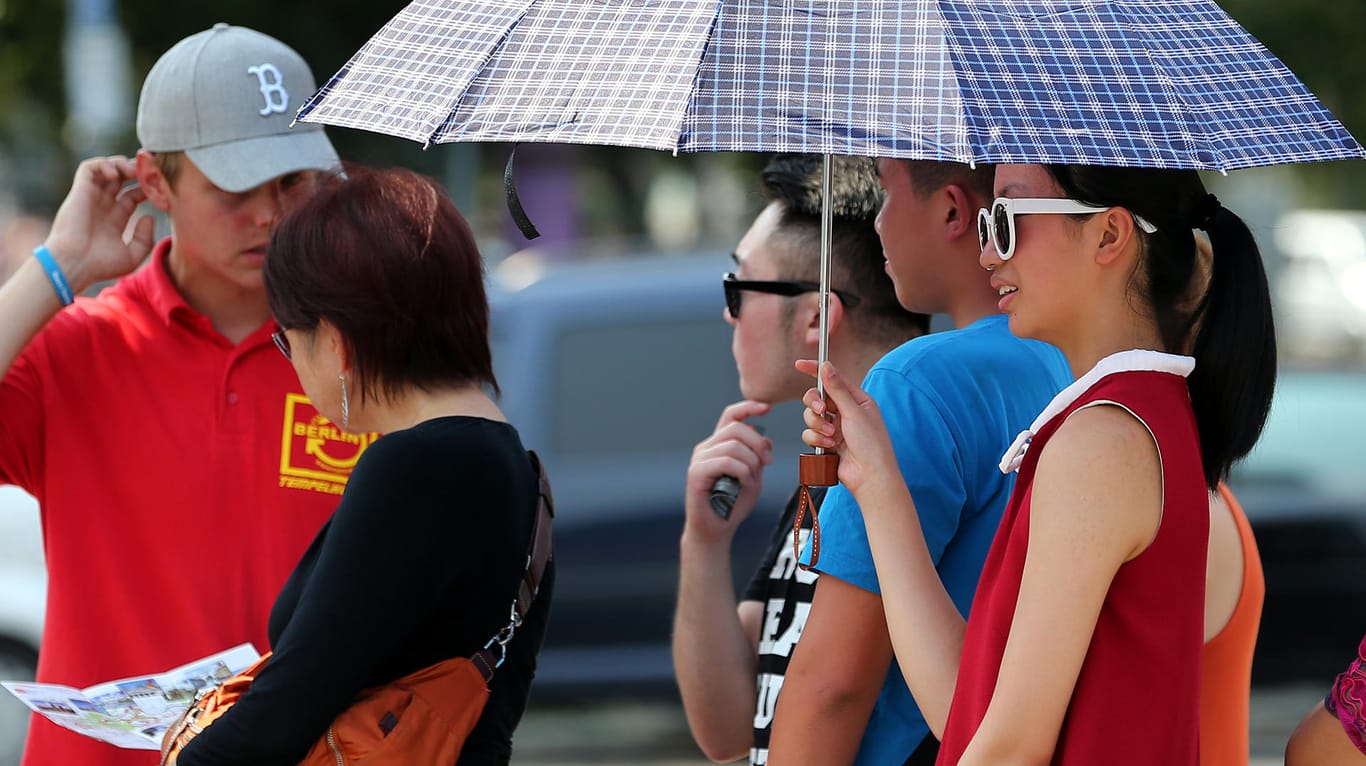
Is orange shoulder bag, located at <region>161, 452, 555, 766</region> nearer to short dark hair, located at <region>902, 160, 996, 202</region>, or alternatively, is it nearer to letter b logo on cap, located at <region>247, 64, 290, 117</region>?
short dark hair, located at <region>902, 160, 996, 202</region>

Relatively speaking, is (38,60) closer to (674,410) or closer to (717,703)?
(674,410)

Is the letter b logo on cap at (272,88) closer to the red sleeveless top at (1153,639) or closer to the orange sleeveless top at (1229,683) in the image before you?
the red sleeveless top at (1153,639)

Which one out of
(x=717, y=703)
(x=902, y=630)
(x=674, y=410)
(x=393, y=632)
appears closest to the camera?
(x=902, y=630)

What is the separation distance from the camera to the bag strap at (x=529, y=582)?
2.33 m

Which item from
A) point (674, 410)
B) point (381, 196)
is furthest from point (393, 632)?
point (674, 410)

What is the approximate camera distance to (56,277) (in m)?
2.99

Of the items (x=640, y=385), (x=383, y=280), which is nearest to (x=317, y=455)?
(x=383, y=280)

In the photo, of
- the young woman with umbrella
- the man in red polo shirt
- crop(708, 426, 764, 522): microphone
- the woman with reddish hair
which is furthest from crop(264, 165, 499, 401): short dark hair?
the young woman with umbrella

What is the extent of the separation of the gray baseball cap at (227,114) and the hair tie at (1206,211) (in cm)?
167

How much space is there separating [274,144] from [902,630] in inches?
66.4

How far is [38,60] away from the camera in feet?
45.5

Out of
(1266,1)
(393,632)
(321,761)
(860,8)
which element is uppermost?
(860,8)

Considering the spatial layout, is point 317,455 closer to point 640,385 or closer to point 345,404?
point 345,404

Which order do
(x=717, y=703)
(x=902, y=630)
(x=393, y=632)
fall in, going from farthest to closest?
(x=717, y=703), (x=393, y=632), (x=902, y=630)
